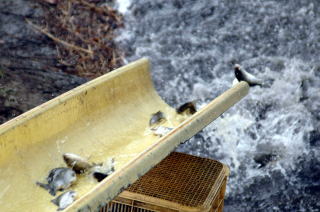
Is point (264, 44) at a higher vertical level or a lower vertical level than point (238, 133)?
higher

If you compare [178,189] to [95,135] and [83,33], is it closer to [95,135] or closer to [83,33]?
[95,135]

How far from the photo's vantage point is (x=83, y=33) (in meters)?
7.47

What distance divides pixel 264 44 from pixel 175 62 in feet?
4.32

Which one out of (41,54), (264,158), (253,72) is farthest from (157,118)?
(41,54)

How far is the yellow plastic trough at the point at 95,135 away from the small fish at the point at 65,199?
3cm

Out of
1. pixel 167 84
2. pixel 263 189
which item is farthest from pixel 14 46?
pixel 263 189

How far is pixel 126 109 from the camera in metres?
4.12

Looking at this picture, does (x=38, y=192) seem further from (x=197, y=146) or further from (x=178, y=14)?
(x=178, y=14)

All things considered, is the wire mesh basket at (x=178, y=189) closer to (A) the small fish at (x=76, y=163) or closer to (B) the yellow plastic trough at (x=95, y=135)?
(B) the yellow plastic trough at (x=95, y=135)

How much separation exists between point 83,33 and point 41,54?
36.1 inches

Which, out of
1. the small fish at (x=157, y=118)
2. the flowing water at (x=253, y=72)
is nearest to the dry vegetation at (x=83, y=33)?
the flowing water at (x=253, y=72)

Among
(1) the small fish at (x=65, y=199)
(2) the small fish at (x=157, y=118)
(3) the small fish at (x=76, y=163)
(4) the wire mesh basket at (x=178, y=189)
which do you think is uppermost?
(2) the small fish at (x=157, y=118)

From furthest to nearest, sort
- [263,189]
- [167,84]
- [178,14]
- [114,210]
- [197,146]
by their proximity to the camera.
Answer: [178,14] < [167,84] < [197,146] < [263,189] < [114,210]

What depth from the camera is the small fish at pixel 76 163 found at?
3.20 meters
